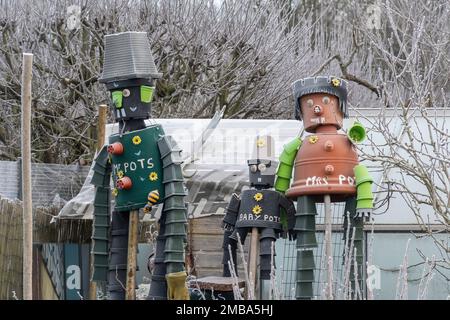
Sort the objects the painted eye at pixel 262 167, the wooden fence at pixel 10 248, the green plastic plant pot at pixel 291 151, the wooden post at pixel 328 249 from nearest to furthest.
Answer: the wooden post at pixel 328 249 → the green plastic plant pot at pixel 291 151 → the painted eye at pixel 262 167 → the wooden fence at pixel 10 248

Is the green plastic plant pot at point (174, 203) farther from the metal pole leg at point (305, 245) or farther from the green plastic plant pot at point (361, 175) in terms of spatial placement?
the green plastic plant pot at point (361, 175)

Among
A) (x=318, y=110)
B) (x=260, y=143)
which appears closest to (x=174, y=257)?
(x=260, y=143)

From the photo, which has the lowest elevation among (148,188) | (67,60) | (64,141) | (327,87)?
(148,188)

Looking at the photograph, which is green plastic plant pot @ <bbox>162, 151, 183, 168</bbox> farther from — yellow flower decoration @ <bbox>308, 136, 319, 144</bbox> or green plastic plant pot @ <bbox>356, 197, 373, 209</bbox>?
green plastic plant pot @ <bbox>356, 197, 373, 209</bbox>

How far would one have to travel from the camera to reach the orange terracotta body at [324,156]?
7379 mm

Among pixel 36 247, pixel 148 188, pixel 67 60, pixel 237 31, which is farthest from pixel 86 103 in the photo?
pixel 148 188

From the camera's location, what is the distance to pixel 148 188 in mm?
7285

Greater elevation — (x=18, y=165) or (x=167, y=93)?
(x=167, y=93)

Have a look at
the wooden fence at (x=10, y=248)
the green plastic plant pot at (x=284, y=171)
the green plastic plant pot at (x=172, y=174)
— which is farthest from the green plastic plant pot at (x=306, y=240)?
the wooden fence at (x=10, y=248)

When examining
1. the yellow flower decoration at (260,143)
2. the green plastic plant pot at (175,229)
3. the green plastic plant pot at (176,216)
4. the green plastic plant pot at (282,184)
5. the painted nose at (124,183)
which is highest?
the yellow flower decoration at (260,143)

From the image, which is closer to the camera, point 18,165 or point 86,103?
point 18,165

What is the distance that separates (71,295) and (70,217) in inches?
89.1

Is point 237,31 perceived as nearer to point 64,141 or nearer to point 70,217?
point 64,141

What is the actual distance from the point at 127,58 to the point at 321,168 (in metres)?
1.70
